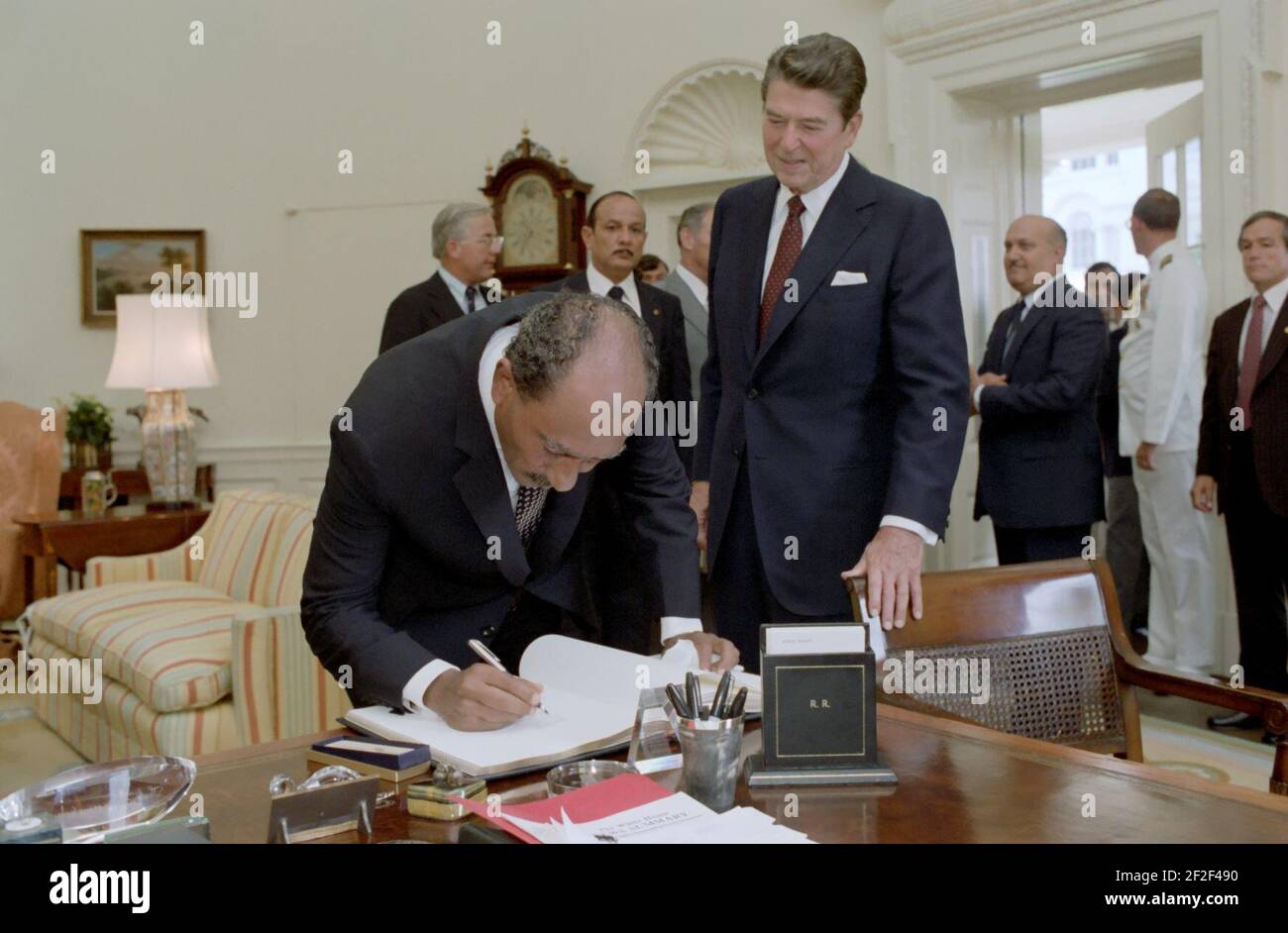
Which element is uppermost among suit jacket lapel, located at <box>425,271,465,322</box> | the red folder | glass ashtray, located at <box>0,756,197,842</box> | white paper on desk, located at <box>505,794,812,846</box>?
suit jacket lapel, located at <box>425,271,465,322</box>

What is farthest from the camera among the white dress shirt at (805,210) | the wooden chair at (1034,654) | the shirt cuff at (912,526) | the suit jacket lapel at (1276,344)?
the suit jacket lapel at (1276,344)

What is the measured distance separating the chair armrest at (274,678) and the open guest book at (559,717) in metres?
1.81

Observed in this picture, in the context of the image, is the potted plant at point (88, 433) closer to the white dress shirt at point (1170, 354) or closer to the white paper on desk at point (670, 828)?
the white dress shirt at point (1170, 354)

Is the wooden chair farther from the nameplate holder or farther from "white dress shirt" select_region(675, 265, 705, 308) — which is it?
"white dress shirt" select_region(675, 265, 705, 308)

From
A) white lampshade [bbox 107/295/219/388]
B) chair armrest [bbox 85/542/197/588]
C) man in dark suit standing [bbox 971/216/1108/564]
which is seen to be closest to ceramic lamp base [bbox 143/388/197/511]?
white lampshade [bbox 107/295/219/388]

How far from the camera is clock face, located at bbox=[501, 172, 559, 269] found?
22.2 feet

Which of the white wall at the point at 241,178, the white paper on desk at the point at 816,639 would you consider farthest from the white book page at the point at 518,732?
the white wall at the point at 241,178

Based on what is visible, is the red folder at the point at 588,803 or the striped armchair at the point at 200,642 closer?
the red folder at the point at 588,803

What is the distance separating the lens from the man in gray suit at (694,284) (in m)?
4.32

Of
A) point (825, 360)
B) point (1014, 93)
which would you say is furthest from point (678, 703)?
point (1014, 93)

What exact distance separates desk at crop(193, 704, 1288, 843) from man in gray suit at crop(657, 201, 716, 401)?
Result: 2849mm

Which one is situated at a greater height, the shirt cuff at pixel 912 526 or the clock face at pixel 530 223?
the clock face at pixel 530 223

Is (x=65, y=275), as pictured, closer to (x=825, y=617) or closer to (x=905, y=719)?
(x=825, y=617)

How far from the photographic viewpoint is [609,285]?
415 centimetres
